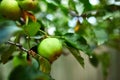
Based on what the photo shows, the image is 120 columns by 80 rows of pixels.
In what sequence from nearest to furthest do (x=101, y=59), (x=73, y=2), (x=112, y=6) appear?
1. (x=73, y=2)
2. (x=112, y=6)
3. (x=101, y=59)

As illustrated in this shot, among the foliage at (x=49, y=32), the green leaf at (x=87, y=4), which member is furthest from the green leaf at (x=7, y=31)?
the green leaf at (x=87, y=4)

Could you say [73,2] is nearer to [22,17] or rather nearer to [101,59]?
[22,17]

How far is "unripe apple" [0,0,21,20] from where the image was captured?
2.36 ft

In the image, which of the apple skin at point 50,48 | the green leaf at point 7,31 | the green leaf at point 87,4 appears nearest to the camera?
the green leaf at point 7,31

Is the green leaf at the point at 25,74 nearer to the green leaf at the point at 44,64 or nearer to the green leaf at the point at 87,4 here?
the green leaf at the point at 44,64

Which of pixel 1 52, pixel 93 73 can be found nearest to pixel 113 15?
pixel 1 52

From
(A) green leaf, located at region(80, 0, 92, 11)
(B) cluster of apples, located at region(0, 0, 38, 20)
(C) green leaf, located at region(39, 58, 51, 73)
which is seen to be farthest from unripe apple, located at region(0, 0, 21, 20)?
(A) green leaf, located at region(80, 0, 92, 11)

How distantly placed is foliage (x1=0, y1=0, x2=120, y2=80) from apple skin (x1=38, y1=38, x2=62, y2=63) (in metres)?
0.01

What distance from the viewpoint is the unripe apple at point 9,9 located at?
721mm

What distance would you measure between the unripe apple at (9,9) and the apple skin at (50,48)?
0.28 feet

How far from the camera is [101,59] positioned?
1.56 m

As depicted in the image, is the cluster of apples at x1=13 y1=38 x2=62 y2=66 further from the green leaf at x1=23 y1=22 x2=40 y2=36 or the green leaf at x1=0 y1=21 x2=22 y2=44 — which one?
the green leaf at x1=0 y1=21 x2=22 y2=44

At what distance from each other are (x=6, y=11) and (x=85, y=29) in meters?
0.50

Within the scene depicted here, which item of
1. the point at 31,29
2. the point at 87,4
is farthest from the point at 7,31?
the point at 87,4
